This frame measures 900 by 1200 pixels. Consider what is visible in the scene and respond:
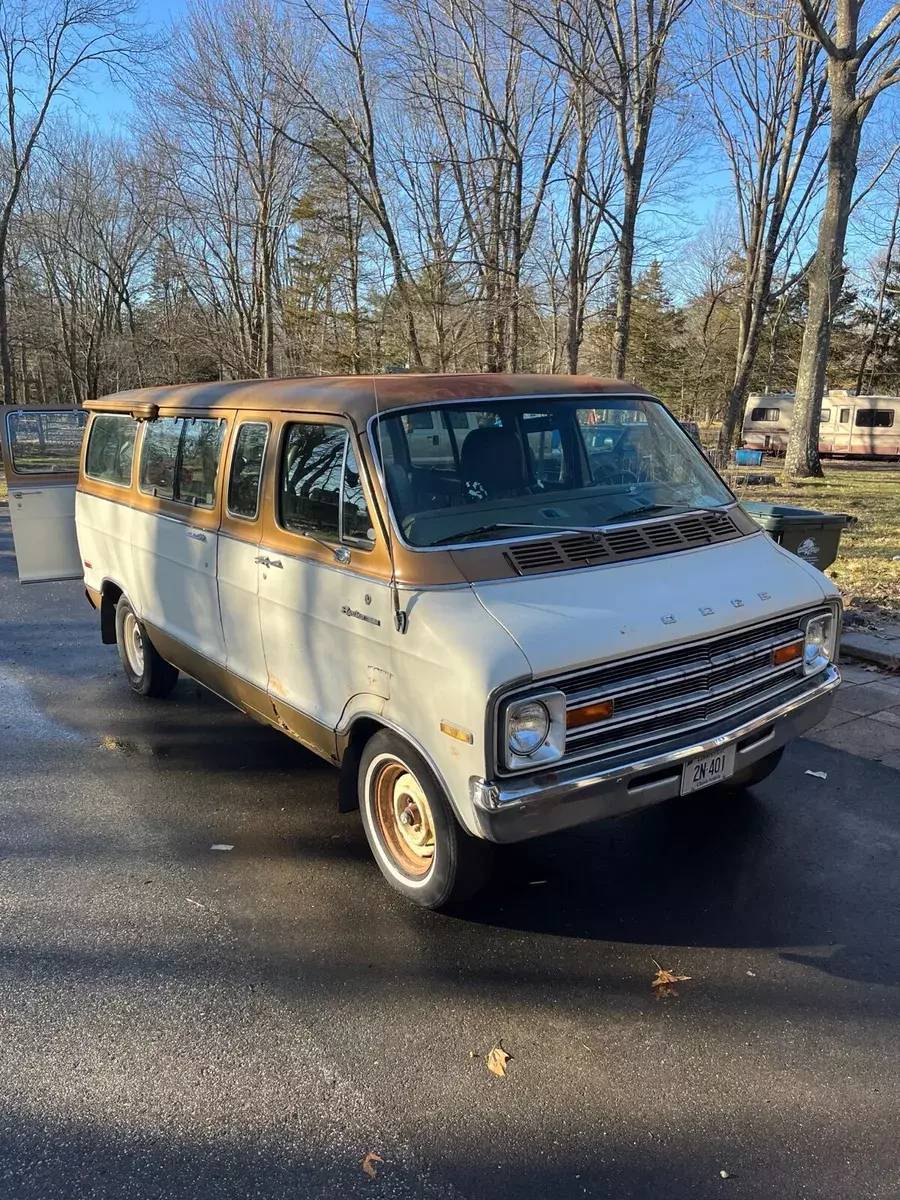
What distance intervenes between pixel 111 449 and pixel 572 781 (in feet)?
14.9

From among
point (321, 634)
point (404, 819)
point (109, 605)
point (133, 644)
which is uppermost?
point (321, 634)

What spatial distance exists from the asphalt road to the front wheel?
150mm

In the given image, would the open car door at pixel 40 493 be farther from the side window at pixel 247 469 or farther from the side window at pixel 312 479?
the side window at pixel 312 479

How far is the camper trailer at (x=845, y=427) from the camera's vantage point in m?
32.2

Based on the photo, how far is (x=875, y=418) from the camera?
3234 cm

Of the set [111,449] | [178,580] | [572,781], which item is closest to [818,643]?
[572,781]

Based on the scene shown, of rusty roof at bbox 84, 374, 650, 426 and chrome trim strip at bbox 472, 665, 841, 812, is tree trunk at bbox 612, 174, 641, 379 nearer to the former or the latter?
rusty roof at bbox 84, 374, 650, 426

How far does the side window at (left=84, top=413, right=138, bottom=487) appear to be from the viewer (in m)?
5.70

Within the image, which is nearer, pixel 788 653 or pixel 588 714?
pixel 588 714

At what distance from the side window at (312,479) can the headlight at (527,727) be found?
1.22 metres

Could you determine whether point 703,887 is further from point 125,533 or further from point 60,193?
point 60,193

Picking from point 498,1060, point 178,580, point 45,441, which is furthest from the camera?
point 45,441

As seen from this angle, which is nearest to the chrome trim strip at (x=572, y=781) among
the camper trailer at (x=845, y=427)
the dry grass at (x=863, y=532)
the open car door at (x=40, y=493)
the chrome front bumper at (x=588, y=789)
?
the chrome front bumper at (x=588, y=789)

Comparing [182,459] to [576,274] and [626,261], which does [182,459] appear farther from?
[576,274]
